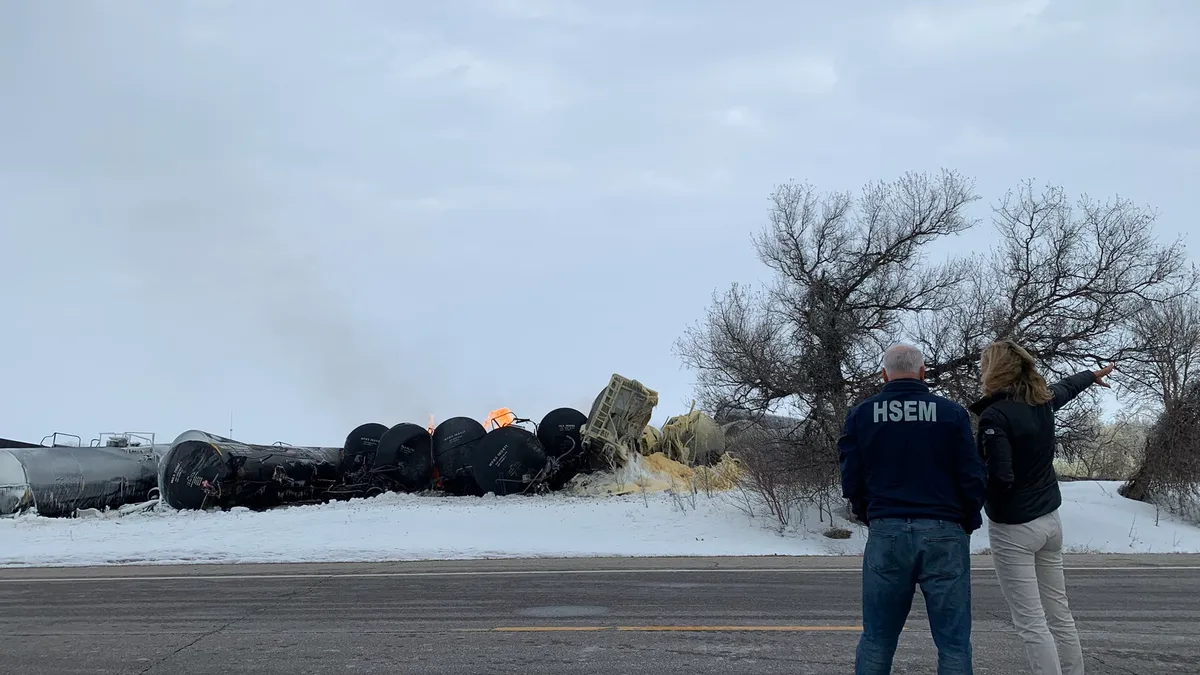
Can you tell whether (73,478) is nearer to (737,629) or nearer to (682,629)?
(682,629)

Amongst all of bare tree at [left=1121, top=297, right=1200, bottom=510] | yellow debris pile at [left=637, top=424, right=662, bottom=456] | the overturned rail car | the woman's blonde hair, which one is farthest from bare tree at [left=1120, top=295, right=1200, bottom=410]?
the overturned rail car

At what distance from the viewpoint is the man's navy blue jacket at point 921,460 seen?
397 centimetres

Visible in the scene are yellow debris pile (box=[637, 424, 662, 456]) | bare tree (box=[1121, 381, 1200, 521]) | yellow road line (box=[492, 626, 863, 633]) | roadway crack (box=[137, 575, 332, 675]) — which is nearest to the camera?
roadway crack (box=[137, 575, 332, 675])

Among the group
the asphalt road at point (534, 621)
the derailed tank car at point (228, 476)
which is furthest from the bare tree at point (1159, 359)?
the derailed tank car at point (228, 476)

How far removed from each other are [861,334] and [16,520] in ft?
62.9

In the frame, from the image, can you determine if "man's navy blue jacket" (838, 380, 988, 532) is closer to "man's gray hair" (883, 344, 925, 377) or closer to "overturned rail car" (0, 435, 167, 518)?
"man's gray hair" (883, 344, 925, 377)

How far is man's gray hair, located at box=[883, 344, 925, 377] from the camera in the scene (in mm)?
4203

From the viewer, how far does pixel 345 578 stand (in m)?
11.1

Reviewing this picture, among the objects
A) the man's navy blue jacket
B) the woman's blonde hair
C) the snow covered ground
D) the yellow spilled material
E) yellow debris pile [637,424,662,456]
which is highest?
the woman's blonde hair

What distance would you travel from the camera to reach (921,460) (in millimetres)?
3990

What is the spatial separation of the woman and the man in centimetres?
51

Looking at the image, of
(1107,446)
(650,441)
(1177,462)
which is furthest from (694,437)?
(1177,462)

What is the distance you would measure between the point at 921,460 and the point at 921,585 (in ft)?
1.84

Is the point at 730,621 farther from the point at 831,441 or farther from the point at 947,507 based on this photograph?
the point at 831,441
